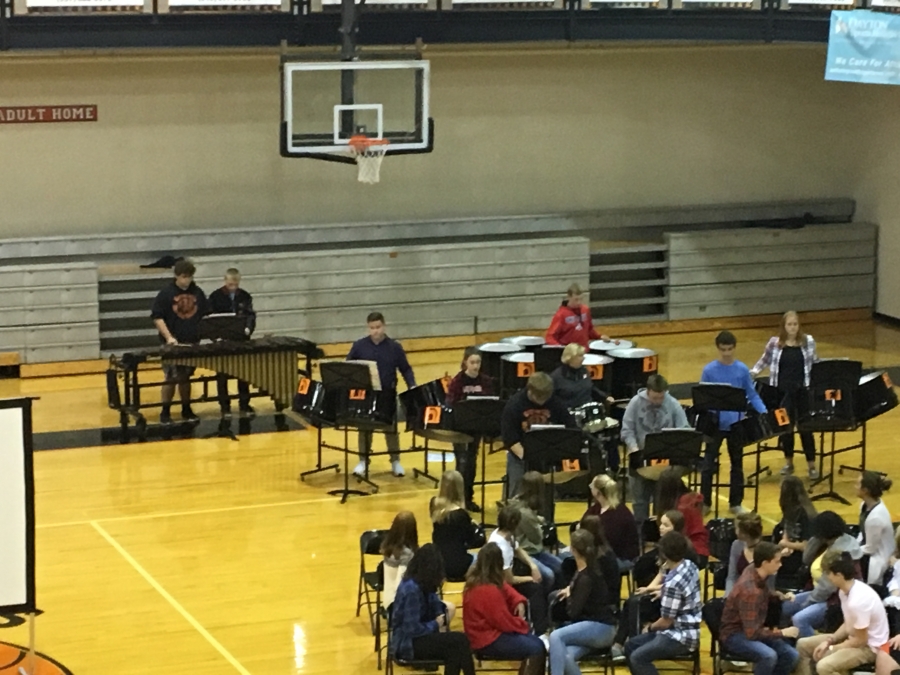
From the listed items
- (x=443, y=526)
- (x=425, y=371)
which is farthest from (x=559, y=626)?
(x=425, y=371)

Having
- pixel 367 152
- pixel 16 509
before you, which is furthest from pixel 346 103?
pixel 16 509

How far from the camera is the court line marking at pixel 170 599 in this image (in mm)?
10884

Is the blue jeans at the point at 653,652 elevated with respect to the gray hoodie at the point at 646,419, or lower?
Result: lower

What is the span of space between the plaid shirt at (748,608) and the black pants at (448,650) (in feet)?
5.28

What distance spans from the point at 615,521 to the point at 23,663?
13.4ft

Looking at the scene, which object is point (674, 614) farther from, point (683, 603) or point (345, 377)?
point (345, 377)

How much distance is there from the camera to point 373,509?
14.2 meters

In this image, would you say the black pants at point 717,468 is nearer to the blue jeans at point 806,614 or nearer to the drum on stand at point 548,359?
the drum on stand at point 548,359

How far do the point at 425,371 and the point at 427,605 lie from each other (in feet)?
31.5

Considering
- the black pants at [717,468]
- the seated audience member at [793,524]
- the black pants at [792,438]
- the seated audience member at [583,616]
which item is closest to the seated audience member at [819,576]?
the seated audience member at [793,524]

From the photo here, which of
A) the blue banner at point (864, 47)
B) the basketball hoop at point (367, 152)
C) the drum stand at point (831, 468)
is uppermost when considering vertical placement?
the blue banner at point (864, 47)

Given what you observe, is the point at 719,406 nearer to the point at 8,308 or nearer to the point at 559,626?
the point at 559,626

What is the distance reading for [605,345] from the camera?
16219mm

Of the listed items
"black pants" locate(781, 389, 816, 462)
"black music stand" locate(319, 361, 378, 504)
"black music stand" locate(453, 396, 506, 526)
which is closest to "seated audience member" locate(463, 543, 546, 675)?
"black music stand" locate(453, 396, 506, 526)
